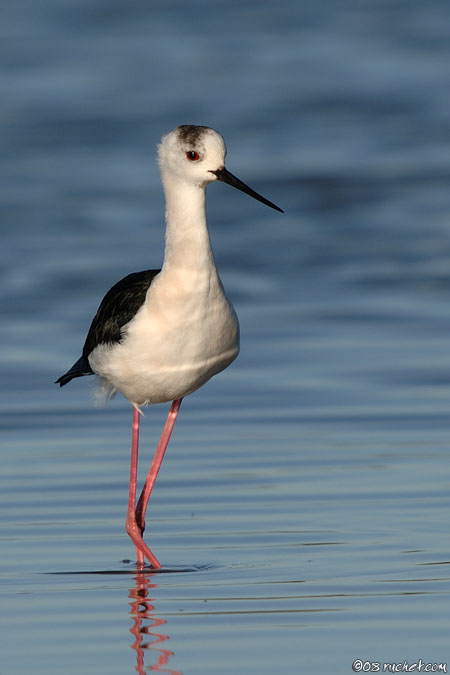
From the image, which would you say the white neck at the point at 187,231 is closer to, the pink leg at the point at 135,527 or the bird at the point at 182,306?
the bird at the point at 182,306

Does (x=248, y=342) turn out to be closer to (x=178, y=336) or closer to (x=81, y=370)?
(x=81, y=370)

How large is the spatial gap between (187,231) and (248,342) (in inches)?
173

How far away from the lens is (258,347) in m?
10.1

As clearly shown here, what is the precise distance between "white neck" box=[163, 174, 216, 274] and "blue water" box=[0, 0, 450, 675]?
115 centimetres

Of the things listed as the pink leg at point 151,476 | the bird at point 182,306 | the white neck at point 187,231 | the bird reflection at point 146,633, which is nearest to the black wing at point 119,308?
the bird at point 182,306

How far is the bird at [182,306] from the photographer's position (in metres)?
5.83

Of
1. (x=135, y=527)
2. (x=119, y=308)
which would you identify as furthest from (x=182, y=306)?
(x=135, y=527)

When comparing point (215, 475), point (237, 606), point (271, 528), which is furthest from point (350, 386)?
point (237, 606)

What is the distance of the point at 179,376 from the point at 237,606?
3.77 ft

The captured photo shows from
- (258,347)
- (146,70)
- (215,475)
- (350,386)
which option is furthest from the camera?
(146,70)

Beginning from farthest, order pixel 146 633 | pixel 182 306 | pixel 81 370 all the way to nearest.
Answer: pixel 81 370 < pixel 182 306 < pixel 146 633

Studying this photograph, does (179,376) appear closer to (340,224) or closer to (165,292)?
(165,292)

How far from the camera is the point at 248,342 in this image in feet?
33.7

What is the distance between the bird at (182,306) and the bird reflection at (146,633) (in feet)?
1.37
